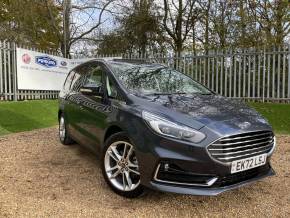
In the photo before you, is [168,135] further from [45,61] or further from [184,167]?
[45,61]

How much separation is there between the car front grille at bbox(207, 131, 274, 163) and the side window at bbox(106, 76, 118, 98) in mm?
1579

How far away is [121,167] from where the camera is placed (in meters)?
4.03

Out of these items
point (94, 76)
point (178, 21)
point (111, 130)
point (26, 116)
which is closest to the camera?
point (111, 130)

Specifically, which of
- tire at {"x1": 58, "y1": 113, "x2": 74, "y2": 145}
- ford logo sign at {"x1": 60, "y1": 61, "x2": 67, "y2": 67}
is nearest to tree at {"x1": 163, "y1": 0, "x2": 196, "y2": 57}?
ford logo sign at {"x1": 60, "y1": 61, "x2": 67, "y2": 67}

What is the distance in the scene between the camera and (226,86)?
1197cm

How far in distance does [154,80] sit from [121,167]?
4.66 feet

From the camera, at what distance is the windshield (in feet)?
14.9

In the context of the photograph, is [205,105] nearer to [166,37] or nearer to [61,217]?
[61,217]

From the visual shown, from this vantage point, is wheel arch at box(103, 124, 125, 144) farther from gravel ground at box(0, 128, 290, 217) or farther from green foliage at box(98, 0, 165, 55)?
green foliage at box(98, 0, 165, 55)

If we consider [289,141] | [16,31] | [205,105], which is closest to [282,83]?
[289,141]

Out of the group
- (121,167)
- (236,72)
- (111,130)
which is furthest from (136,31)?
(121,167)

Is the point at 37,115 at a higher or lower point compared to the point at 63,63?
lower

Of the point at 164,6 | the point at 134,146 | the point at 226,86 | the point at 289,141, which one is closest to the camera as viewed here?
the point at 134,146

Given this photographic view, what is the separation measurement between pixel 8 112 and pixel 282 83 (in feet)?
27.8
